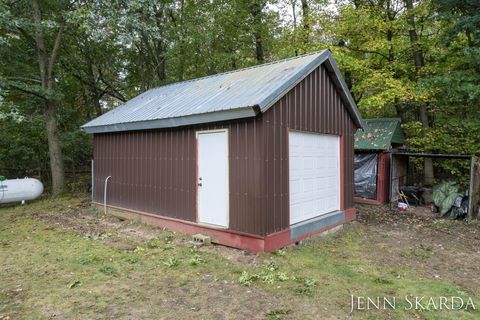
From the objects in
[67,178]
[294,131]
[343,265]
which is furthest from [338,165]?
[67,178]

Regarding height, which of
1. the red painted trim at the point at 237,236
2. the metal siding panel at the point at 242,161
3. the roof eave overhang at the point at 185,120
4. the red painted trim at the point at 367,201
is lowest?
the red painted trim at the point at 367,201

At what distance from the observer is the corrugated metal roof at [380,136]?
10688 mm

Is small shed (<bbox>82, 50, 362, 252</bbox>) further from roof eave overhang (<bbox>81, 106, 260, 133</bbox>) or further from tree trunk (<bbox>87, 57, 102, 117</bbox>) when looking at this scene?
tree trunk (<bbox>87, 57, 102, 117</bbox>)

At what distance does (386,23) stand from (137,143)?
10310 mm

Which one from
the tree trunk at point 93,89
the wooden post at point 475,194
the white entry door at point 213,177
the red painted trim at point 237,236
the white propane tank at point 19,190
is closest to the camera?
the red painted trim at point 237,236

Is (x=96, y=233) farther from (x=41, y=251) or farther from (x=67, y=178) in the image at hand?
(x=67, y=178)

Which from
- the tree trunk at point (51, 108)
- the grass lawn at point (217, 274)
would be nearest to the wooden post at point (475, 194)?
the grass lawn at point (217, 274)

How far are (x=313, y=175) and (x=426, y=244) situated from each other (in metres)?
2.62

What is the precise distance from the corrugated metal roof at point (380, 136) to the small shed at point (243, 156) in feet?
8.47

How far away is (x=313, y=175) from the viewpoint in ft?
22.2

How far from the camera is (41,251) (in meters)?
5.63

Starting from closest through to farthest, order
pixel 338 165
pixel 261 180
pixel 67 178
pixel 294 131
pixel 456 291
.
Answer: pixel 456 291 → pixel 261 180 → pixel 294 131 → pixel 338 165 → pixel 67 178

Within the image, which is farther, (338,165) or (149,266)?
(338,165)

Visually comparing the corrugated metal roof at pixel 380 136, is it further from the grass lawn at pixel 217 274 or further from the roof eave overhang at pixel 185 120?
the roof eave overhang at pixel 185 120
